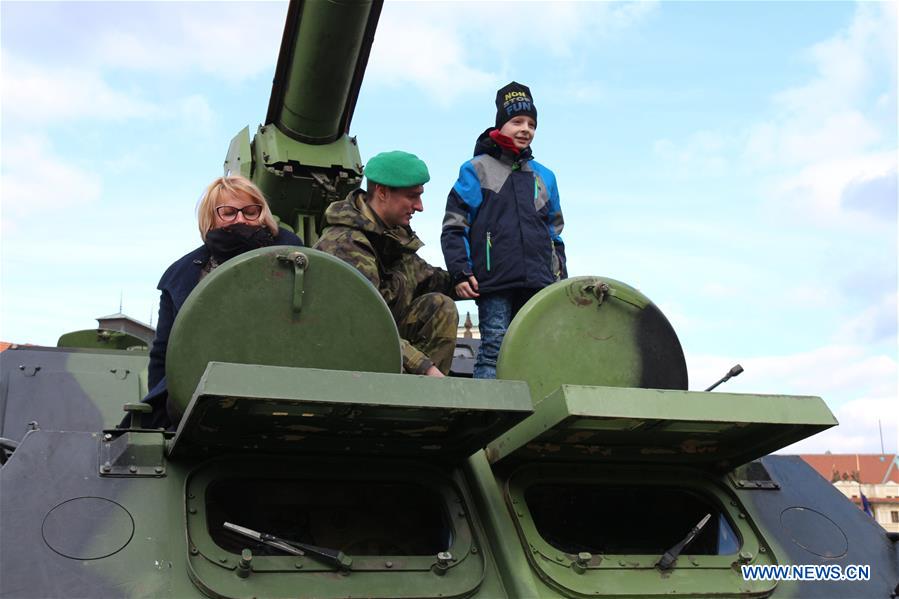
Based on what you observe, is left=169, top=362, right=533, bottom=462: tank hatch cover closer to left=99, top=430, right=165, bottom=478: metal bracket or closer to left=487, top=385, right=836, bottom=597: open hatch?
left=99, top=430, right=165, bottom=478: metal bracket

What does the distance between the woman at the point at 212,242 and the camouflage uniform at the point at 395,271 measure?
0.34 meters

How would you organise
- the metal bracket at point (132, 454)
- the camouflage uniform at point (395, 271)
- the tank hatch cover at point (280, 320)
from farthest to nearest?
the camouflage uniform at point (395, 271)
the tank hatch cover at point (280, 320)
the metal bracket at point (132, 454)

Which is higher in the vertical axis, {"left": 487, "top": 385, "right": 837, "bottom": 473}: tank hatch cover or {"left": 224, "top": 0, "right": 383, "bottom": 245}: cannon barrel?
{"left": 224, "top": 0, "right": 383, "bottom": 245}: cannon barrel

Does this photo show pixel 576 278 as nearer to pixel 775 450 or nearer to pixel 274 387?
pixel 775 450

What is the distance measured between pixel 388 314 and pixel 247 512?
798 mm

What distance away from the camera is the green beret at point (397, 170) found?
175 inches

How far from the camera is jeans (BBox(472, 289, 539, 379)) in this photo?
4.75 metres

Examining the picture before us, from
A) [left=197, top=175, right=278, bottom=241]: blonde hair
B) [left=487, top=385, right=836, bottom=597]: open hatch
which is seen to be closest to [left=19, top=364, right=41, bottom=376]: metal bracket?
[left=197, top=175, right=278, bottom=241]: blonde hair

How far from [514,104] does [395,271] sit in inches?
41.7

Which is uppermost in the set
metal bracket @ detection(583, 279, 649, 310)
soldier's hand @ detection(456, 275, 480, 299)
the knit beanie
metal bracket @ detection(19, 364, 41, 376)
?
the knit beanie

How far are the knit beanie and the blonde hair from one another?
1444 mm

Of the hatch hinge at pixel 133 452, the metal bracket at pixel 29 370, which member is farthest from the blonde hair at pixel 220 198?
the metal bracket at pixel 29 370

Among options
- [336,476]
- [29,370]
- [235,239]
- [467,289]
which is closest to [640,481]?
[336,476]

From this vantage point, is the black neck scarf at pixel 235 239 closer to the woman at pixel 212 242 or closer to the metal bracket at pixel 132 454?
the woman at pixel 212 242
